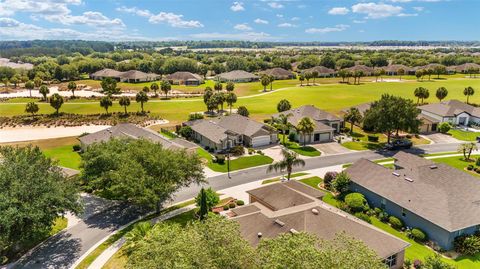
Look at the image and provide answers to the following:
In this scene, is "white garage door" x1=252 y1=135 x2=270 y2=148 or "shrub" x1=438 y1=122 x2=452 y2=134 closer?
"white garage door" x1=252 y1=135 x2=270 y2=148

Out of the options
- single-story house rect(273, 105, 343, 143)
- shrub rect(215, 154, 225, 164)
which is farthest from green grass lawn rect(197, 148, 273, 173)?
single-story house rect(273, 105, 343, 143)

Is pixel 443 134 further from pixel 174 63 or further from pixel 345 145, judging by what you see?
pixel 174 63

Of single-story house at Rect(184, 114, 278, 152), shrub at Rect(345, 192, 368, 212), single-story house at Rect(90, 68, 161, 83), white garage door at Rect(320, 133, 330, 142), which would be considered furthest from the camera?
single-story house at Rect(90, 68, 161, 83)

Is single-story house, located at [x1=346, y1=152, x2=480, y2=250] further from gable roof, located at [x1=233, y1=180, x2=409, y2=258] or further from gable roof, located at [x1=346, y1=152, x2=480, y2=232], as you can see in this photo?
gable roof, located at [x1=233, y1=180, x2=409, y2=258]

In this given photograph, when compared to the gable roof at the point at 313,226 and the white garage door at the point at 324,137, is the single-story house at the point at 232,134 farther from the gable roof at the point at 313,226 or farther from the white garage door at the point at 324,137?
the gable roof at the point at 313,226

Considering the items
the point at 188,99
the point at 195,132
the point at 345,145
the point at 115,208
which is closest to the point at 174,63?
the point at 188,99

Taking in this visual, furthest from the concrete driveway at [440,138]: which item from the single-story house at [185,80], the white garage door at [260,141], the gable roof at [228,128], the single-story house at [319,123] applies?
the single-story house at [185,80]
